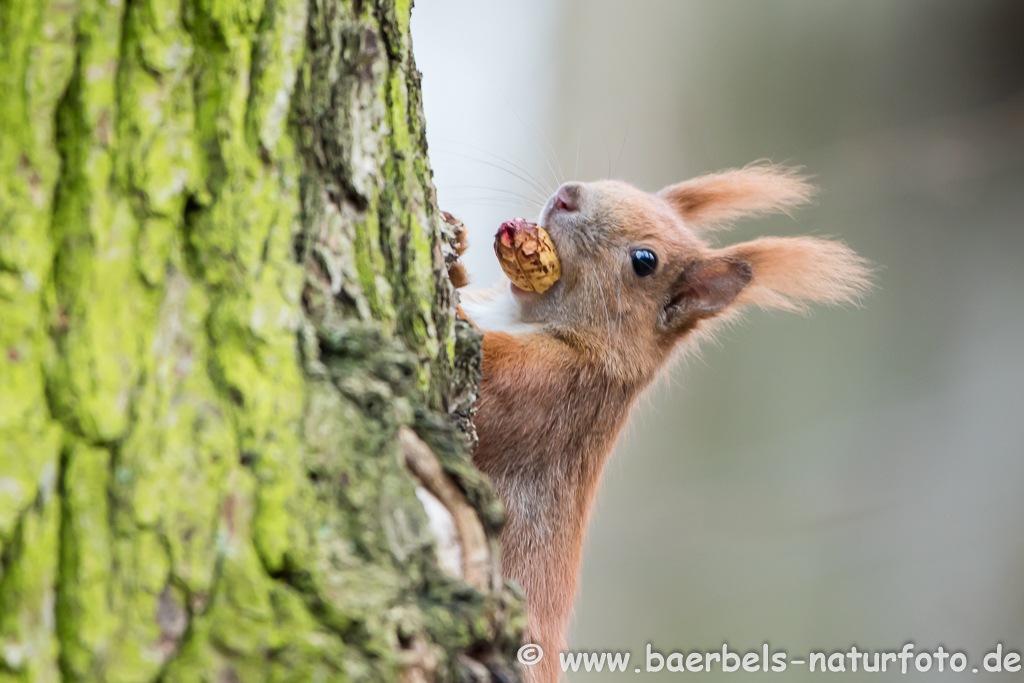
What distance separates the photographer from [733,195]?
1.50 metres

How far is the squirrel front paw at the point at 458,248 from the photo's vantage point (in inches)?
39.9

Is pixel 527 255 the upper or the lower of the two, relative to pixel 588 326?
upper

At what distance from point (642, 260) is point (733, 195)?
30 centimetres

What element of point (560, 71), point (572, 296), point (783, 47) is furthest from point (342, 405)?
point (783, 47)

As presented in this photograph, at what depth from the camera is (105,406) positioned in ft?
1.36

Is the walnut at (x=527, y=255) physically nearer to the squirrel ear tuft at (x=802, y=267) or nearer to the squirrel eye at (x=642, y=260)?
the squirrel eye at (x=642, y=260)

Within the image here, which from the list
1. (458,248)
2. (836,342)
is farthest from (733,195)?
(836,342)

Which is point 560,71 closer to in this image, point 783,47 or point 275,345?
point 783,47

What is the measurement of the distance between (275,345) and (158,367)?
0.22ft

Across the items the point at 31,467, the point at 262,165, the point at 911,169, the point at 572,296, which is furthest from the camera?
the point at 911,169

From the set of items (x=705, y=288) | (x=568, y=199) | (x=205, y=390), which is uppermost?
(x=568, y=199)

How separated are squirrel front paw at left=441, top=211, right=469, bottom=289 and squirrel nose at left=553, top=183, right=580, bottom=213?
9.0 inches

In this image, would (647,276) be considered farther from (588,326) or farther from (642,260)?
(588,326)

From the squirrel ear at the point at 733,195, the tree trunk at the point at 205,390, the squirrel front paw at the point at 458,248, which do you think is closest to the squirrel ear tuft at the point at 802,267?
the squirrel ear at the point at 733,195
